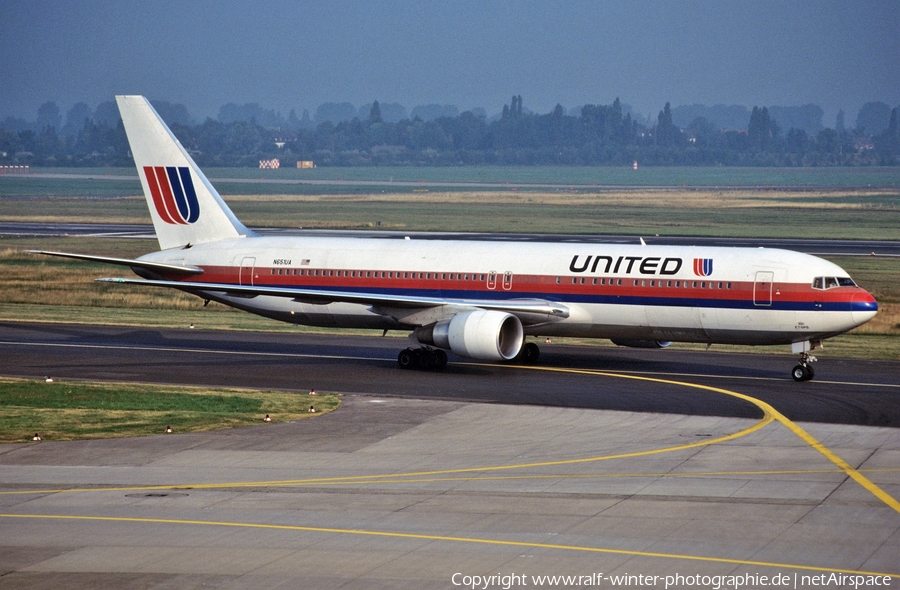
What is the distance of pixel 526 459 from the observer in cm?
2553

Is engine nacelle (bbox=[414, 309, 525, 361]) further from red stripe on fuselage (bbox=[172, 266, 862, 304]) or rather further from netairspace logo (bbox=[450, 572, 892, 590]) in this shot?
netairspace logo (bbox=[450, 572, 892, 590])

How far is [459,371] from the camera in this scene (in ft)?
129

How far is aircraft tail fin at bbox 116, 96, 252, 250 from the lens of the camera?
45.2 m

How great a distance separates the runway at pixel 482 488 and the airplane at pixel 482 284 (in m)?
1.73

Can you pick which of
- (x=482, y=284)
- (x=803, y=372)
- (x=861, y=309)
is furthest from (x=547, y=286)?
(x=861, y=309)

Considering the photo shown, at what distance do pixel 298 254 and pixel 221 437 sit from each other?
16.1 m

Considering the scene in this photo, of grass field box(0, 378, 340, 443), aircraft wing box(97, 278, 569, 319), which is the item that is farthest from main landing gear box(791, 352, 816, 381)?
grass field box(0, 378, 340, 443)

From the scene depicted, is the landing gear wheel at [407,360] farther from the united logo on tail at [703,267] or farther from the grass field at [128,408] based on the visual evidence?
the united logo on tail at [703,267]

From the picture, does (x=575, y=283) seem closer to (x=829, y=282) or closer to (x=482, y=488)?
(x=829, y=282)

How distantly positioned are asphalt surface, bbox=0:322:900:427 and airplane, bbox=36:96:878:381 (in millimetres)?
1212

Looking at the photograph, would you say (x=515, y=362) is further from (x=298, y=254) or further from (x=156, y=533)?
(x=156, y=533)

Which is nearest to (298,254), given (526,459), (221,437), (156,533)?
(221,437)

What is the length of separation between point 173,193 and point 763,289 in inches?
887

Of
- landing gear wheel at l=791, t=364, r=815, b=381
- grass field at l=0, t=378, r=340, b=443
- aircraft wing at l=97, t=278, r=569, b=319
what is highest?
aircraft wing at l=97, t=278, r=569, b=319
